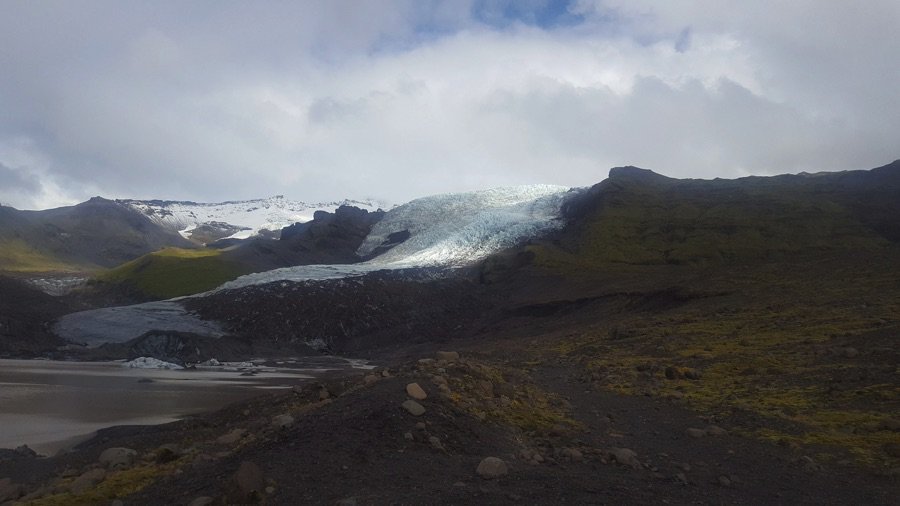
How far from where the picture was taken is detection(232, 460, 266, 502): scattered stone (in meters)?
8.39

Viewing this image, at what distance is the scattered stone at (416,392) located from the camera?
12328 millimetres

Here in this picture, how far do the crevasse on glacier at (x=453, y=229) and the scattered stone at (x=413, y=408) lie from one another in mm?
81580

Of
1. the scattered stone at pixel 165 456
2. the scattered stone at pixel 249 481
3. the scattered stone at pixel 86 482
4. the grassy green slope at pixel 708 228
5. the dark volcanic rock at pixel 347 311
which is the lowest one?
the dark volcanic rock at pixel 347 311

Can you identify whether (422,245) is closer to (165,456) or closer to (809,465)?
(165,456)

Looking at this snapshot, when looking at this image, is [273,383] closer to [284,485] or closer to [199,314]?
[284,485]

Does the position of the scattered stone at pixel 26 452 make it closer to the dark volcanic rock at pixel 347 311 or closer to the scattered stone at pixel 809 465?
the scattered stone at pixel 809 465

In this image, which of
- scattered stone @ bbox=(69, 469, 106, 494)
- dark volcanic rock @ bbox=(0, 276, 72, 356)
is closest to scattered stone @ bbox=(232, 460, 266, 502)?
scattered stone @ bbox=(69, 469, 106, 494)

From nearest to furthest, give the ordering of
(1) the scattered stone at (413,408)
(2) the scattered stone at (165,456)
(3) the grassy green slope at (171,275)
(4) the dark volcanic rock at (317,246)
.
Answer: (1) the scattered stone at (413,408), (2) the scattered stone at (165,456), (3) the grassy green slope at (171,275), (4) the dark volcanic rock at (317,246)

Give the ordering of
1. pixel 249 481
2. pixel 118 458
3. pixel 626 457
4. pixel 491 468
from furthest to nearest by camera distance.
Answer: pixel 118 458
pixel 626 457
pixel 491 468
pixel 249 481

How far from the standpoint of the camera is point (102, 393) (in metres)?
34.8

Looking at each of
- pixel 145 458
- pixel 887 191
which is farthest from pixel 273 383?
pixel 887 191

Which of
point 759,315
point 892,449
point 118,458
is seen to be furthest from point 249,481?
point 759,315

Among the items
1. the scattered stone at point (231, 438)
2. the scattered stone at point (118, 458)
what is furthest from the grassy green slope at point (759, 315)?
the scattered stone at point (118, 458)

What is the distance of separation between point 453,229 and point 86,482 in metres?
113
